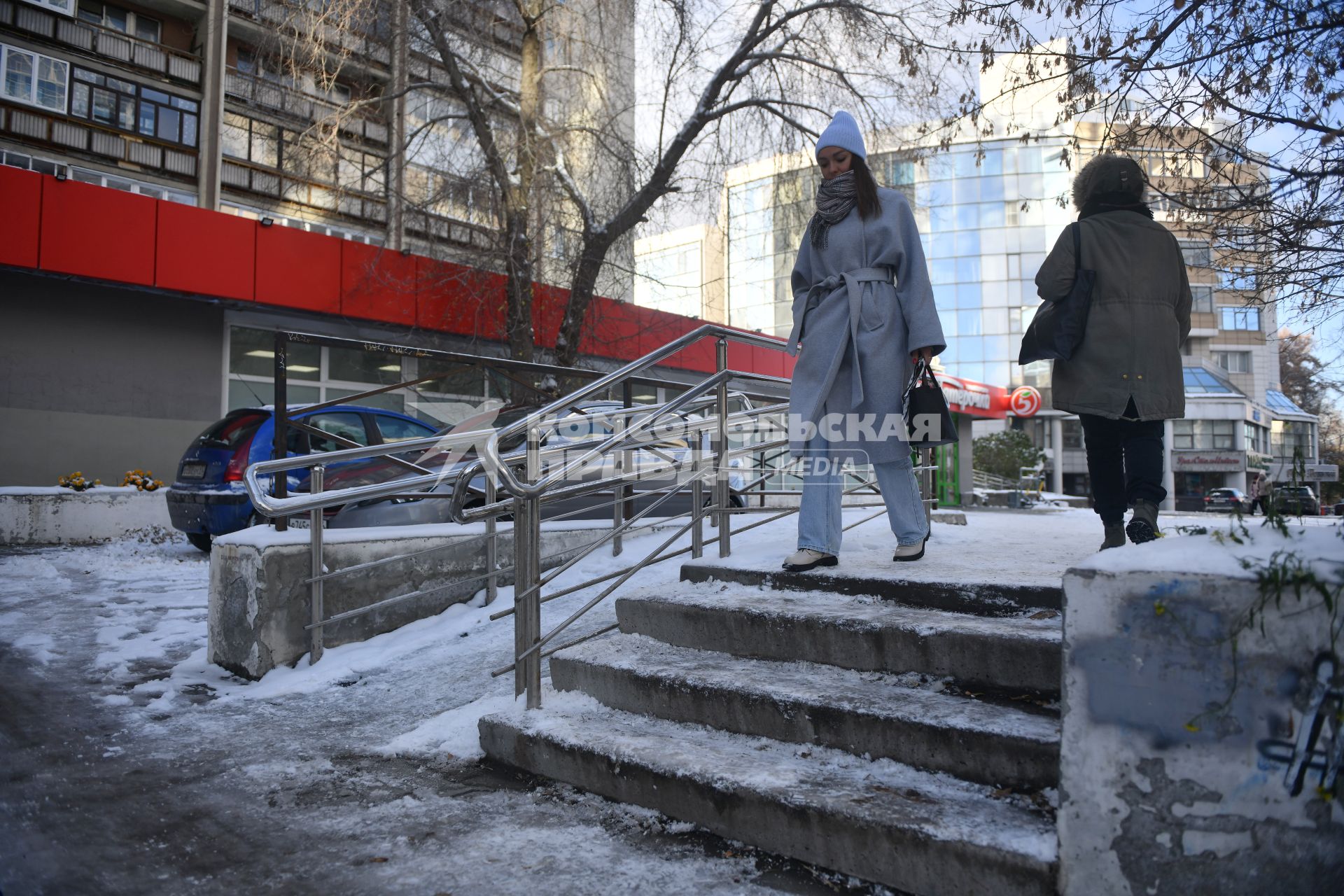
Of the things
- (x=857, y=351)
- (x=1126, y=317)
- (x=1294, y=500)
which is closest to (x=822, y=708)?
(x=1294, y=500)

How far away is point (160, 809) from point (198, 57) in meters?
19.8

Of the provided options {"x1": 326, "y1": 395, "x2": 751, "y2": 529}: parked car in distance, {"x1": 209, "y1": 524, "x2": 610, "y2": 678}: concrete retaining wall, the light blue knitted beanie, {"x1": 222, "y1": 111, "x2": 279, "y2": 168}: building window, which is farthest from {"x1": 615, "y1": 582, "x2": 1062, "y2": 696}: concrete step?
{"x1": 222, "y1": 111, "x2": 279, "y2": 168}: building window

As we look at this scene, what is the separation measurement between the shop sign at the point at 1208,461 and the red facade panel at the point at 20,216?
174ft

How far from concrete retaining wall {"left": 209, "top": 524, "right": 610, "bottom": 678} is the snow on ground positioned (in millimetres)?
108

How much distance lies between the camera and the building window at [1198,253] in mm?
4477

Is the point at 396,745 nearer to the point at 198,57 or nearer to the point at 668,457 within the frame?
the point at 668,457

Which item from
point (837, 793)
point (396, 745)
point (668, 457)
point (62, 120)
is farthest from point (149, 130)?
point (837, 793)

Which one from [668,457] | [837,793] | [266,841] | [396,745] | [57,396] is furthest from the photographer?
[57,396]

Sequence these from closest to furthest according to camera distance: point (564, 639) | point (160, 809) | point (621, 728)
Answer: point (160, 809), point (621, 728), point (564, 639)

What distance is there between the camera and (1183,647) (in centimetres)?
168

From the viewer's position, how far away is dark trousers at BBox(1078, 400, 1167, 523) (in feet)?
11.5

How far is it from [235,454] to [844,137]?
652 centimetres

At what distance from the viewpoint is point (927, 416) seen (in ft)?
11.4

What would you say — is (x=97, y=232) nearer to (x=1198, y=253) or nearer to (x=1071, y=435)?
(x=1198, y=253)
